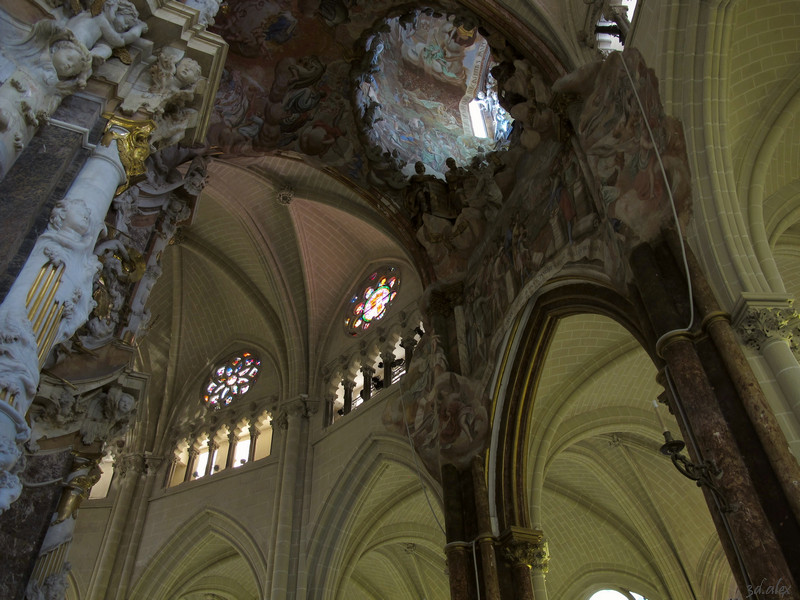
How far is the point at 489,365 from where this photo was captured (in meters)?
9.03

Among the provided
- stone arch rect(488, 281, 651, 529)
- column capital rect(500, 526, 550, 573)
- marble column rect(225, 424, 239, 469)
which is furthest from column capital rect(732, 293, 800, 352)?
marble column rect(225, 424, 239, 469)

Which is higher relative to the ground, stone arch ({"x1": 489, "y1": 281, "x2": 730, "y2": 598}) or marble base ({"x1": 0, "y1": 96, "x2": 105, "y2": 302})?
stone arch ({"x1": 489, "y1": 281, "x2": 730, "y2": 598})

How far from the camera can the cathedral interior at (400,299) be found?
14.4ft

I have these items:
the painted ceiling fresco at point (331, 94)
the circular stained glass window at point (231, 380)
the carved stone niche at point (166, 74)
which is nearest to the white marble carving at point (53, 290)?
the carved stone niche at point (166, 74)

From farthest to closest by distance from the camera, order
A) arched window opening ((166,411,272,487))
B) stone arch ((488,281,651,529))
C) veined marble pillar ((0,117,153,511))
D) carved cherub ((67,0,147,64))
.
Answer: arched window opening ((166,411,272,487))
stone arch ((488,281,651,529))
carved cherub ((67,0,147,64))
veined marble pillar ((0,117,153,511))

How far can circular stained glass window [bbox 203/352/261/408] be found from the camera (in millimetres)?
16203

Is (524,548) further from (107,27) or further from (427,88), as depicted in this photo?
(427,88)

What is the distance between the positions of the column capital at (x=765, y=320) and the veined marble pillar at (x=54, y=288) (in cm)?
440

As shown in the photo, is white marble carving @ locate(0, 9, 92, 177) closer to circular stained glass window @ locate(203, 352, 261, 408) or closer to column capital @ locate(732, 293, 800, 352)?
column capital @ locate(732, 293, 800, 352)

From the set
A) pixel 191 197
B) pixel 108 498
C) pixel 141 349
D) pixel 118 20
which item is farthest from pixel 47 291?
pixel 141 349

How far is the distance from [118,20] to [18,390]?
2.97 m

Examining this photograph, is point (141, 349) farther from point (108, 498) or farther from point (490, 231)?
point (490, 231)

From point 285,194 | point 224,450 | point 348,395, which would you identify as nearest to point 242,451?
point 224,450

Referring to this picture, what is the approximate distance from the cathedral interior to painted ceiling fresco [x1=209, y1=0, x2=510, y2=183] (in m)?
0.05
